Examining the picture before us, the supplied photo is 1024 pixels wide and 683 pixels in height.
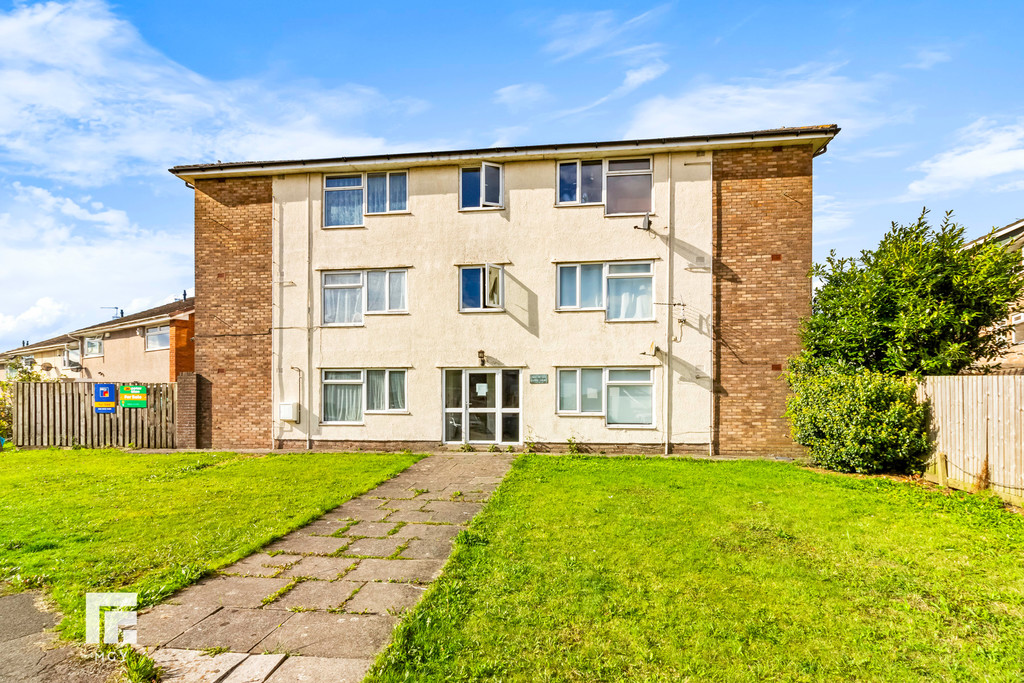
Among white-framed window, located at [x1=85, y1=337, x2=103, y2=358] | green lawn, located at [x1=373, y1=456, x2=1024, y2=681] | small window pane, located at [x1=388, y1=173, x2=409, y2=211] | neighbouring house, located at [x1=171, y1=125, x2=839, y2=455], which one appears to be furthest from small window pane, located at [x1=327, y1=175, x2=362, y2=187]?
white-framed window, located at [x1=85, y1=337, x2=103, y2=358]

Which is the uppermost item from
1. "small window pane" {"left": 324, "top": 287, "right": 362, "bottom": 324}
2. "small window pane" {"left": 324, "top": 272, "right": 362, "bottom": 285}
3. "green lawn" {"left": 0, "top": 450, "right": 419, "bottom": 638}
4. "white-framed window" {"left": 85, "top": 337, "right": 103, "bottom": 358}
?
"small window pane" {"left": 324, "top": 272, "right": 362, "bottom": 285}

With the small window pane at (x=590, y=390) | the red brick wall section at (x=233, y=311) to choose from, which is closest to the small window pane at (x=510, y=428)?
the small window pane at (x=590, y=390)

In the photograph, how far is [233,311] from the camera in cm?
1398

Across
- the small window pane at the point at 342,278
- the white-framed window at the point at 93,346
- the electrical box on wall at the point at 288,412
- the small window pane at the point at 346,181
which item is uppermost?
the small window pane at the point at 346,181

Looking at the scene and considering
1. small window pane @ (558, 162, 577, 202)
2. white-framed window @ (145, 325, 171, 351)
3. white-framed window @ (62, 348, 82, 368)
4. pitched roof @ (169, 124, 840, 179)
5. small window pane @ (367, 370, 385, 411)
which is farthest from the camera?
white-framed window @ (62, 348, 82, 368)

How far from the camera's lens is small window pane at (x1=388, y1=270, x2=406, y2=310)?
13.6 m

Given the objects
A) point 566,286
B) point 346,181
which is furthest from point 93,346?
point 566,286

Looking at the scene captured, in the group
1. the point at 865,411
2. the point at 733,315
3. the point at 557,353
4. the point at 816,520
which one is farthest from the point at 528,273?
the point at 816,520

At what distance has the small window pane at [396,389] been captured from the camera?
44.4 ft

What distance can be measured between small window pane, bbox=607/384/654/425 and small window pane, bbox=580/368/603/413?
0.28m

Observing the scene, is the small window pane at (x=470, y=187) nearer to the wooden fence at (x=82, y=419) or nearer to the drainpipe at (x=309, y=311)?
the drainpipe at (x=309, y=311)

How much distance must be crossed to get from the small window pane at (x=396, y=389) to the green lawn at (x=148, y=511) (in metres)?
1.50

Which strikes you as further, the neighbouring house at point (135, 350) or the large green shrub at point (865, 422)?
the neighbouring house at point (135, 350)

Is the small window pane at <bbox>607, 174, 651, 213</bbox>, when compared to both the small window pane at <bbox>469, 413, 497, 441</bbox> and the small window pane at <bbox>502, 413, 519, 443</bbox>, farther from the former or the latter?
the small window pane at <bbox>469, 413, 497, 441</bbox>
